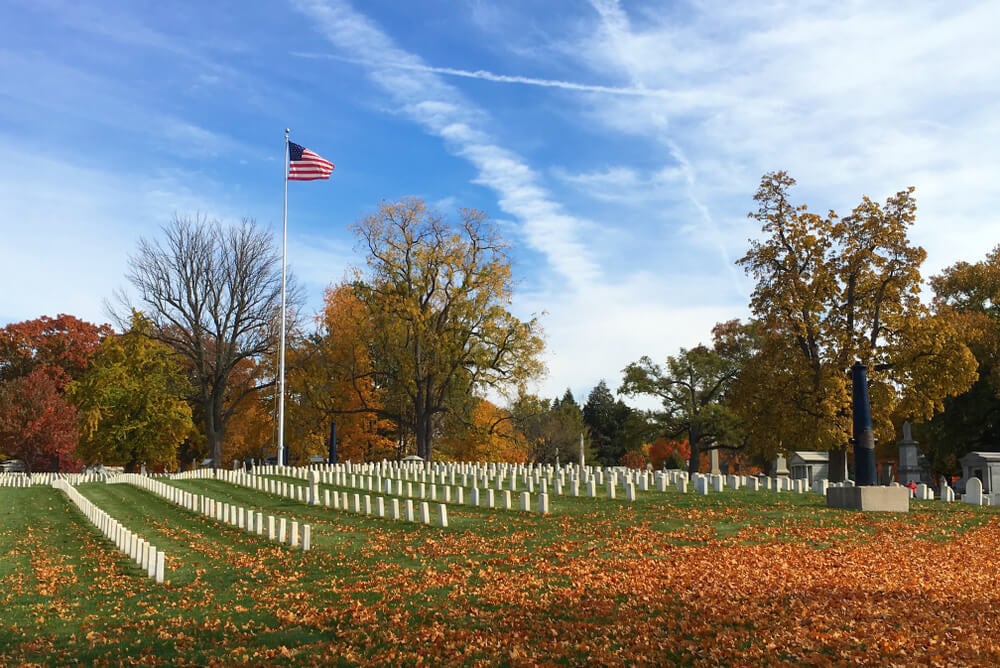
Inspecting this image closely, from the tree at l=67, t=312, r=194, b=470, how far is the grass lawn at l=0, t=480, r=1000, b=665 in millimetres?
27114

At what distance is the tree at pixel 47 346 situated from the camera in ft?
203

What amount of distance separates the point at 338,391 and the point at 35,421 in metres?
18.4

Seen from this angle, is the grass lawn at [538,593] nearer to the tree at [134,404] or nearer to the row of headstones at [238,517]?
the row of headstones at [238,517]

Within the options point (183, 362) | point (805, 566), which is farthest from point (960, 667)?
point (183, 362)

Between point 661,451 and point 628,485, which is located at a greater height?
point 628,485

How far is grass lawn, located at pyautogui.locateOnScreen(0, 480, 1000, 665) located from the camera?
808 centimetres

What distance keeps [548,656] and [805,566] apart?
230 inches

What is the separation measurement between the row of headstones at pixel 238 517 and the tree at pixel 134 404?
567 inches

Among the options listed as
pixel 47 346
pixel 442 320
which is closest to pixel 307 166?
pixel 442 320

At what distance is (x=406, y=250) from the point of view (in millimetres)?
44406

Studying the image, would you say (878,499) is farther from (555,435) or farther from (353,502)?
(555,435)

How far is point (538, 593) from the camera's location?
1057cm

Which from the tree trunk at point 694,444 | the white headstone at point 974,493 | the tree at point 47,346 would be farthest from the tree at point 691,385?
the tree at point 47,346

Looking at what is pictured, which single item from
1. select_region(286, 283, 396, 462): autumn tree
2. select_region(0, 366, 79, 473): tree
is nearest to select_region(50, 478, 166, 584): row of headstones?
select_region(286, 283, 396, 462): autumn tree
